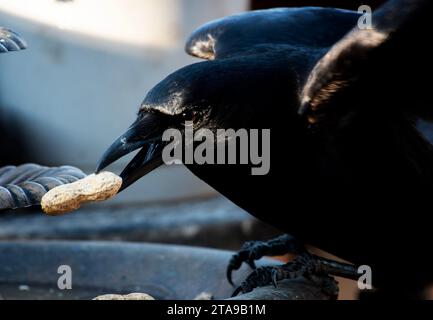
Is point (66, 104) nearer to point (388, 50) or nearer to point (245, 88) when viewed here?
point (245, 88)

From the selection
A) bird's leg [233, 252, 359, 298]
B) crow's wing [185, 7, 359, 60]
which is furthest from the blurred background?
bird's leg [233, 252, 359, 298]

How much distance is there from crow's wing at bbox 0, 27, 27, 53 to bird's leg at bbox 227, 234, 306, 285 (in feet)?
1.78

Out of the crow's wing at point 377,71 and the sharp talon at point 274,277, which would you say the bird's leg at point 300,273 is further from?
the crow's wing at point 377,71

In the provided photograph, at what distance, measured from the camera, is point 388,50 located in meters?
1.47

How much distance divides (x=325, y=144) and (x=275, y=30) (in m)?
0.37

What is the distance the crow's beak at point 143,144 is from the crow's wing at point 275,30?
292 mm

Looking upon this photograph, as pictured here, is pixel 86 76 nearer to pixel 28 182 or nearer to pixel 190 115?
pixel 190 115

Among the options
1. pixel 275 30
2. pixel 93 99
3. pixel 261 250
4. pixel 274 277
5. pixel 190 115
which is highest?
pixel 93 99

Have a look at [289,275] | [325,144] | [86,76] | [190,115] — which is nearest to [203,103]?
[190,115]

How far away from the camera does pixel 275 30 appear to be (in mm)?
1913

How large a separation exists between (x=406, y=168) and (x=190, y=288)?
1.38 ft

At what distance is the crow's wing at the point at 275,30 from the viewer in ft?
6.15

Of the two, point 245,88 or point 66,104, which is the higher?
point 66,104
